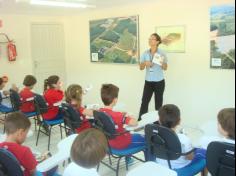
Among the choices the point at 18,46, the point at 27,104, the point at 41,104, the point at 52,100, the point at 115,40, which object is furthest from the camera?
the point at 18,46

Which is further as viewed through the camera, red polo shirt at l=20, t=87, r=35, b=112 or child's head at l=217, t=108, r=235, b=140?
red polo shirt at l=20, t=87, r=35, b=112

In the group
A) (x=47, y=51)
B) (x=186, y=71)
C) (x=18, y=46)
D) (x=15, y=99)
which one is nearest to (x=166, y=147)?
(x=186, y=71)

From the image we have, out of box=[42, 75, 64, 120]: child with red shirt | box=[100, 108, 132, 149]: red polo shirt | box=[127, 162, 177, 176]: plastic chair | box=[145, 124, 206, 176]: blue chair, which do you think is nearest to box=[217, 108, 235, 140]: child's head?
box=[145, 124, 206, 176]: blue chair

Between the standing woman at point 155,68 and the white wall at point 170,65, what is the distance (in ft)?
1.16

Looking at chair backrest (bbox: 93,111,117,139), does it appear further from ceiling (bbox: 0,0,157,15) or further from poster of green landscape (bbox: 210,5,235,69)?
ceiling (bbox: 0,0,157,15)

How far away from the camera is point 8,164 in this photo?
184 centimetres

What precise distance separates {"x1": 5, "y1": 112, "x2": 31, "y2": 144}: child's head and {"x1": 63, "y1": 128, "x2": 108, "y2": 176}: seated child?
60 centimetres

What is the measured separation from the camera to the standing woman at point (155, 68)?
4.67 metres

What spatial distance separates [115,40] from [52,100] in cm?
227

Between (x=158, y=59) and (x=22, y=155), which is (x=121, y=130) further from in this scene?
(x=158, y=59)

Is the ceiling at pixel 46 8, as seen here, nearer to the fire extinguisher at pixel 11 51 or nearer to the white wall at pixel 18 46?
the white wall at pixel 18 46

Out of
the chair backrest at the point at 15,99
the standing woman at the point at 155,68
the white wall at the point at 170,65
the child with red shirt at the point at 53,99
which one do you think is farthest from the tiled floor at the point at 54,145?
the standing woman at the point at 155,68

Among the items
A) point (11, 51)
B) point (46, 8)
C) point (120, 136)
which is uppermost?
point (46, 8)

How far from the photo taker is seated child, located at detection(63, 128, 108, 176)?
5.48 ft
